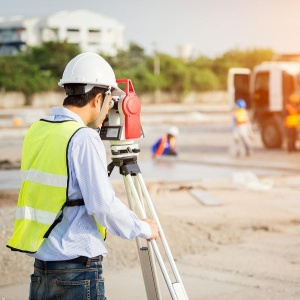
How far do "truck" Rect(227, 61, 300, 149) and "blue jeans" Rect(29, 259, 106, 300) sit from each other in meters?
21.3

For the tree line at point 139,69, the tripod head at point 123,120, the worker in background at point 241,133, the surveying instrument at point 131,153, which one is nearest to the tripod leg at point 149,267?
the surveying instrument at point 131,153

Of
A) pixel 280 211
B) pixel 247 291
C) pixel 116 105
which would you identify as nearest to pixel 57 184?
pixel 116 105

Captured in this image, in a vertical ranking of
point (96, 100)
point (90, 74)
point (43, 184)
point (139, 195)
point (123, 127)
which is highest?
point (90, 74)

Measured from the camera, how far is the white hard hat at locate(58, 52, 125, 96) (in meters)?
3.99

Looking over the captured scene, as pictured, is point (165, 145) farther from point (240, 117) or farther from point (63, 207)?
point (63, 207)

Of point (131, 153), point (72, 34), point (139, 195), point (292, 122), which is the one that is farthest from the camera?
point (72, 34)

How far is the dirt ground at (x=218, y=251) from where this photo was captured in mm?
7250

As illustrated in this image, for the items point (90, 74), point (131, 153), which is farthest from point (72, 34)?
point (90, 74)

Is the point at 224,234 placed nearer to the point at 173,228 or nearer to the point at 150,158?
the point at 173,228

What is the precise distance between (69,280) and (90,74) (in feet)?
2.99

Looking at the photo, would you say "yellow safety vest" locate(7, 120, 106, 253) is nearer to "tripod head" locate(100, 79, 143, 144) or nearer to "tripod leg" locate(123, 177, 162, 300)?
"tripod head" locate(100, 79, 143, 144)

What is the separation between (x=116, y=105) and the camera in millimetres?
4156

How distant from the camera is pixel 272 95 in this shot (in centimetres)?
2591

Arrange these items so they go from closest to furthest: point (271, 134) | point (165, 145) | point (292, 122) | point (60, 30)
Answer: point (165, 145) → point (292, 122) → point (271, 134) → point (60, 30)
